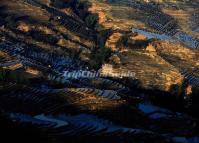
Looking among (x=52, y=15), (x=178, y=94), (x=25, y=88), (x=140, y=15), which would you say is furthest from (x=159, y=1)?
(x=25, y=88)

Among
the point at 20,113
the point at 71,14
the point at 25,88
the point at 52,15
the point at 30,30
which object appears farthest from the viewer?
the point at 71,14

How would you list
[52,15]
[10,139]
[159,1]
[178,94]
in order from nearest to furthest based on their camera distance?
[10,139]
[178,94]
[52,15]
[159,1]

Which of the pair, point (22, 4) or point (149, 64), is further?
point (22, 4)

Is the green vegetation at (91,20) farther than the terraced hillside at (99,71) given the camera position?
Yes

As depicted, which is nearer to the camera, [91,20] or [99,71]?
[99,71]

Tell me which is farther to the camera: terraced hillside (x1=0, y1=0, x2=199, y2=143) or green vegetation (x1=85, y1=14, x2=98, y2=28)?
green vegetation (x1=85, y1=14, x2=98, y2=28)

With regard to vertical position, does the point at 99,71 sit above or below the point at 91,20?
below

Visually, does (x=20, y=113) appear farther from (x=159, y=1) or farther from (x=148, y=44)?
(x=159, y=1)

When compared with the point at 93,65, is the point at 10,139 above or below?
above
